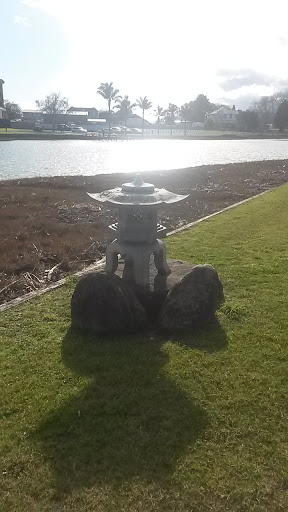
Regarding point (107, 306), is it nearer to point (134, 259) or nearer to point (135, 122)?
point (134, 259)

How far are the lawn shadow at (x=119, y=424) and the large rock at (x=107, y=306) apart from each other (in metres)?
0.45

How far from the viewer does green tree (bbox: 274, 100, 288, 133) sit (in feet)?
275

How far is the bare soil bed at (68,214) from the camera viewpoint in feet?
27.4

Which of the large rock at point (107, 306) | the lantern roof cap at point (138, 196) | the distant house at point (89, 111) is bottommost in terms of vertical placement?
the large rock at point (107, 306)

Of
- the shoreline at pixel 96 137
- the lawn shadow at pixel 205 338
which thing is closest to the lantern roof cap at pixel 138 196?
the lawn shadow at pixel 205 338

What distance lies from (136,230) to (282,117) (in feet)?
287

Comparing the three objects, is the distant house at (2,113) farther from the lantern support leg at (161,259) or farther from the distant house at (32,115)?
the lantern support leg at (161,259)

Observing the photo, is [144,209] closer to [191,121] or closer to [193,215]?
[193,215]

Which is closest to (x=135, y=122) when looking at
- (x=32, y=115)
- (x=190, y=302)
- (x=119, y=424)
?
(x=32, y=115)

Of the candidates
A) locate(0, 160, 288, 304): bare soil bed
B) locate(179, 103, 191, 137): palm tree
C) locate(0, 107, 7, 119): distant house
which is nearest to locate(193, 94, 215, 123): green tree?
locate(179, 103, 191, 137): palm tree

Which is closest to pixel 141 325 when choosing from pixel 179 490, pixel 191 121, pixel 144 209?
pixel 144 209

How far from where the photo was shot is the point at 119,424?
11.8 feet

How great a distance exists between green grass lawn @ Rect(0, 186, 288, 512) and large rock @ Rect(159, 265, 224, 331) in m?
0.19

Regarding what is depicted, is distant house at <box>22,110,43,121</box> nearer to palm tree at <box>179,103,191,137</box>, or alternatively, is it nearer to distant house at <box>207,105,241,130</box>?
palm tree at <box>179,103,191,137</box>
